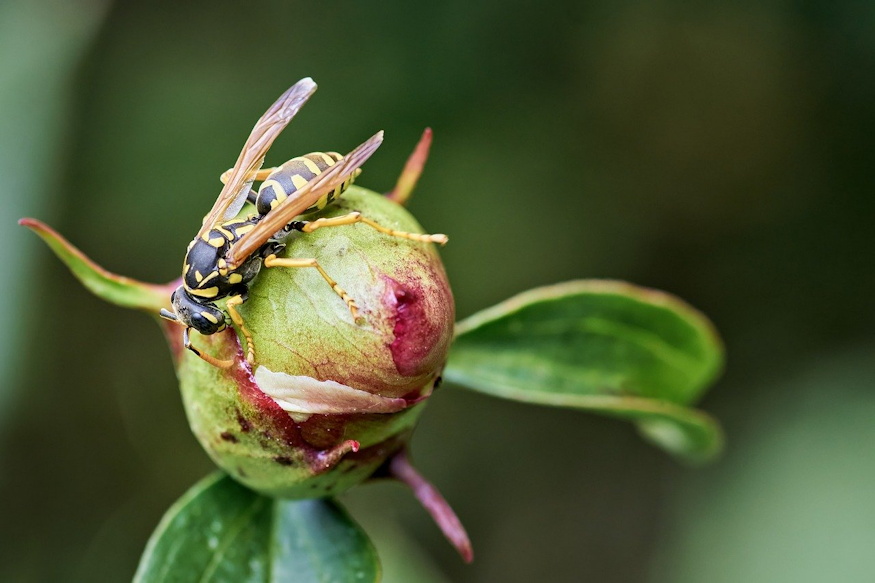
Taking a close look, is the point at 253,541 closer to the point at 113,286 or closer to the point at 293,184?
the point at 113,286

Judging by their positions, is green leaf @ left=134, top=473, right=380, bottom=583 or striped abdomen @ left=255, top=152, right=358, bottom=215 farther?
green leaf @ left=134, top=473, right=380, bottom=583

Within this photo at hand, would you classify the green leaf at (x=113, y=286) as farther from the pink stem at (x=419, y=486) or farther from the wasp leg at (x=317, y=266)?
the pink stem at (x=419, y=486)

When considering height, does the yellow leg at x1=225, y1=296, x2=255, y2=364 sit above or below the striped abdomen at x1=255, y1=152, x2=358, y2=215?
below

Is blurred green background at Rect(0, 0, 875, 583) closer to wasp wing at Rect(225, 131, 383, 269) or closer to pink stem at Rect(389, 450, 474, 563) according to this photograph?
pink stem at Rect(389, 450, 474, 563)

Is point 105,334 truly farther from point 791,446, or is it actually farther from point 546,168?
point 791,446

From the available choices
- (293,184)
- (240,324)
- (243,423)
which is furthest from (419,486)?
(293,184)

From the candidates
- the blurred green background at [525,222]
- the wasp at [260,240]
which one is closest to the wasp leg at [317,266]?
the wasp at [260,240]

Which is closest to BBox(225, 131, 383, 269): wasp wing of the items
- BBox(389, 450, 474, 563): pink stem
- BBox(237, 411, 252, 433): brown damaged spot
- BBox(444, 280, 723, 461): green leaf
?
BBox(237, 411, 252, 433): brown damaged spot
